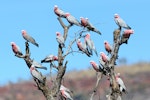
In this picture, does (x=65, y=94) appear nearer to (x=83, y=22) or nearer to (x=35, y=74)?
(x=35, y=74)

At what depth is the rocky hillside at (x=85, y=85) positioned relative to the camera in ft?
185

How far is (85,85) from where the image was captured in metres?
65.4

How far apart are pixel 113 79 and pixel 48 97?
4.30 feet

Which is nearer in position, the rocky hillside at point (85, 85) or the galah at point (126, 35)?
the galah at point (126, 35)

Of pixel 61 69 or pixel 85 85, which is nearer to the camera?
pixel 61 69

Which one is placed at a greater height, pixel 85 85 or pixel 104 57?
pixel 85 85

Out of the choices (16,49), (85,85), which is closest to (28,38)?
(16,49)

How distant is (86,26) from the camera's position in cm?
1602

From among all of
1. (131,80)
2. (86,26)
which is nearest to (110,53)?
(86,26)

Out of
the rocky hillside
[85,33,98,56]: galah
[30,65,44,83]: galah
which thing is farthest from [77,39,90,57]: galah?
the rocky hillside

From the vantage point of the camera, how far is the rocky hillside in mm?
Result: 56312

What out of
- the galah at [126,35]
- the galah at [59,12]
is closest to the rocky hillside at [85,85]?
the galah at [59,12]

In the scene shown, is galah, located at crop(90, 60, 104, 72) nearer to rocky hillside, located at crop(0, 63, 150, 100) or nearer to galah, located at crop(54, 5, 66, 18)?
galah, located at crop(54, 5, 66, 18)

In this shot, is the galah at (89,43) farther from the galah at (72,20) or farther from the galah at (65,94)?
the galah at (65,94)
